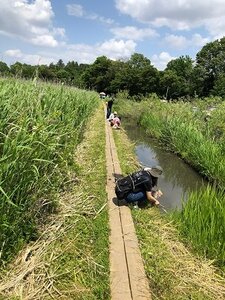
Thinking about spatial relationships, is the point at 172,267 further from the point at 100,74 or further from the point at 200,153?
the point at 100,74

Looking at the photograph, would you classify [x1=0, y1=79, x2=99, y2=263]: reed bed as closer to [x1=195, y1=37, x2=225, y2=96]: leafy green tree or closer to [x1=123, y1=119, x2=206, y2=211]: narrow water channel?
[x1=123, y1=119, x2=206, y2=211]: narrow water channel

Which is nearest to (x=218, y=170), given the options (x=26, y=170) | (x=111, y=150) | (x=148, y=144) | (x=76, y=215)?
(x=111, y=150)

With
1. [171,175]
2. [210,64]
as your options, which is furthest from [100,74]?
[171,175]

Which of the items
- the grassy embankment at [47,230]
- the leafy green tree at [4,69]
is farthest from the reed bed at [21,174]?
the leafy green tree at [4,69]

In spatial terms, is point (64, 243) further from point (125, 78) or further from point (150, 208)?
point (125, 78)

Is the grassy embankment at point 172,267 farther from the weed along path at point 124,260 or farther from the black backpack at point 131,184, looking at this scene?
the black backpack at point 131,184

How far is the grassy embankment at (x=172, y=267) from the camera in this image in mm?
3791

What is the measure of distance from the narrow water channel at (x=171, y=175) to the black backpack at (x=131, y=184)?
3.40ft

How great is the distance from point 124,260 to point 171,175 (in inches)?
304

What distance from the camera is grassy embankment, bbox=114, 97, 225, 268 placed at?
467 centimetres

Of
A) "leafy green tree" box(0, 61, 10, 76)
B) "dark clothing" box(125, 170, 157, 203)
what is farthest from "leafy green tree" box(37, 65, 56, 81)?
"dark clothing" box(125, 170, 157, 203)

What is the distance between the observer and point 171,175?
11602mm

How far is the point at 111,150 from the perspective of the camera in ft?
34.4

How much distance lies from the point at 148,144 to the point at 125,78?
4406cm
